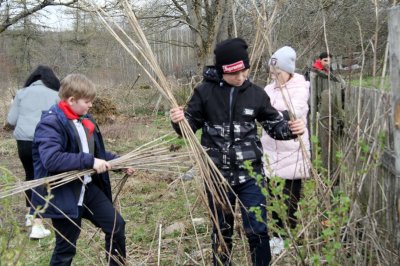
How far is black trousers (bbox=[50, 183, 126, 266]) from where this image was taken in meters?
2.96

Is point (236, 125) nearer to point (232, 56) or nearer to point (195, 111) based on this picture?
point (195, 111)

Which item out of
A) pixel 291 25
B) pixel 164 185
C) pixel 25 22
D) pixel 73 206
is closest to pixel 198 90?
pixel 73 206

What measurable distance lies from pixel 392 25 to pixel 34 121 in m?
3.44

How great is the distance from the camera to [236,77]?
297 centimetres

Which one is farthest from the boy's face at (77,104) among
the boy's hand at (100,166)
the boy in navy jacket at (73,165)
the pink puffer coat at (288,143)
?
the pink puffer coat at (288,143)

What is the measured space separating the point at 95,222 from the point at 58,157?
50 centimetres

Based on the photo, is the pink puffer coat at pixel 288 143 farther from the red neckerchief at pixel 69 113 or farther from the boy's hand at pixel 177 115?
the red neckerchief at pixel 69 113

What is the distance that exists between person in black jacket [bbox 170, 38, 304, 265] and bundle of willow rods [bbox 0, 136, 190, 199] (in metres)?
0.24

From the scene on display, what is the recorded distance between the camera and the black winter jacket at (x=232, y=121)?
2.96 metres

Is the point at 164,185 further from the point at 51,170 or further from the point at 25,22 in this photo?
the point at 25,22

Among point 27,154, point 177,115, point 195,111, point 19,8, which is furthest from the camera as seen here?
point 19,8

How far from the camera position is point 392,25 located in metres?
1.99

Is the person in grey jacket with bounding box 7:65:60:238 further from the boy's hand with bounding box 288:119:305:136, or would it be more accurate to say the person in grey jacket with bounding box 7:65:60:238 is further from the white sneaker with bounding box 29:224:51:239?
the boy's hand with bounding box 288:119:305:136

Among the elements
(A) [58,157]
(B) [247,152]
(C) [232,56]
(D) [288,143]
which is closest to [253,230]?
(B) [247,152]
